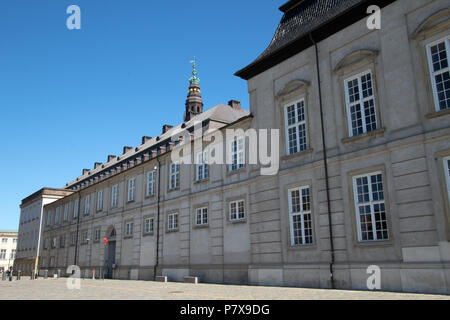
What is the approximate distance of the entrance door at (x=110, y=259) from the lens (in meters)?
38.8

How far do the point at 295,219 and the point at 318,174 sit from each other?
2.61m

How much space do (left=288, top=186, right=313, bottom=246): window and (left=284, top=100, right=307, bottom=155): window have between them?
86.8 inches

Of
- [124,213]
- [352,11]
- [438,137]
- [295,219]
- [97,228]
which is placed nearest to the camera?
[438,137]

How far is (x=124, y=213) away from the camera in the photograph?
37812 millimetres

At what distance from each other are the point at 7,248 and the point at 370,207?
120 meters

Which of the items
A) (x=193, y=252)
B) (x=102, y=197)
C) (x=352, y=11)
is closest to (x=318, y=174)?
(x=352, y=11)

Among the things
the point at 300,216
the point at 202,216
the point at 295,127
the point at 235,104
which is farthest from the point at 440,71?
the point at 235,104

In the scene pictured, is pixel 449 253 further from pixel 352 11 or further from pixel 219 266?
pixel 219 266

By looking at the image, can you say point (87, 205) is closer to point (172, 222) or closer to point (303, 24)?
point (172, 222)

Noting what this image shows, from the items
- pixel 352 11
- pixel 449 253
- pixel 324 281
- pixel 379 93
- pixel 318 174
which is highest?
pixel 352 11

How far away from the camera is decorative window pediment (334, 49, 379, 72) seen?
1737cm

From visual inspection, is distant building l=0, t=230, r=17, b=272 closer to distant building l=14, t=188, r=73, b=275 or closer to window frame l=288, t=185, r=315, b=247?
distant building l=14, t=188, r=73, b=275

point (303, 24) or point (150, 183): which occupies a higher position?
point (303, 24)

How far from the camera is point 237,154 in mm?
24688
